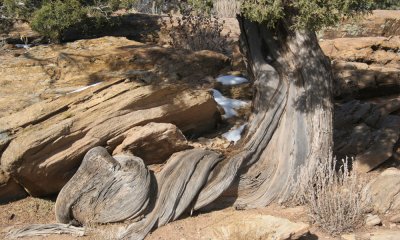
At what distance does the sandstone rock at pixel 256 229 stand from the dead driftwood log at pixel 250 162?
65 cm

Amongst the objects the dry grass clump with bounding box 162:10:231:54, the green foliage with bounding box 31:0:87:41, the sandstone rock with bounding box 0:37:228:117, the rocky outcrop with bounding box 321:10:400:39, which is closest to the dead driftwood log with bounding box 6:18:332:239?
the sandstone rock with bounding box 0:37:228:117

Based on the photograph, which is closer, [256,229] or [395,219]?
[256,229]

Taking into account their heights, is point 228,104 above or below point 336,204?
above

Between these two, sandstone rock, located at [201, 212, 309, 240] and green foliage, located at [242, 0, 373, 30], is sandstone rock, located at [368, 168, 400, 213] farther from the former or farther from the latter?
green foliage, located at [242, 0, 373, 30]

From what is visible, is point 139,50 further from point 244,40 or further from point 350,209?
point 350,209

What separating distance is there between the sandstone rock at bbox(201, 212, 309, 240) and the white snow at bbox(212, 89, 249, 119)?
246 centimetres

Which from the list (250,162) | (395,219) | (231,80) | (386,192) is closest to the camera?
(395,219)

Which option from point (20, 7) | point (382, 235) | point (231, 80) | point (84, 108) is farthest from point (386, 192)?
point (20, 7)

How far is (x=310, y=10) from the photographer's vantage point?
532 cm

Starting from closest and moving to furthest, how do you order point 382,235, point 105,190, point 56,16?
point 382,235 < point 105,190 < point 56,16

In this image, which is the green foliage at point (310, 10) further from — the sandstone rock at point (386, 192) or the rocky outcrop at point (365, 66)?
the rocky outcrop at point (365, 66)

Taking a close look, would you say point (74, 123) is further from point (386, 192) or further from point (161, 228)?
point (386, 192)

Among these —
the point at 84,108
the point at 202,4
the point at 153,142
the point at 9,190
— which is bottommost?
the point at 9,190

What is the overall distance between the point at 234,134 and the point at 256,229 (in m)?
2.21
